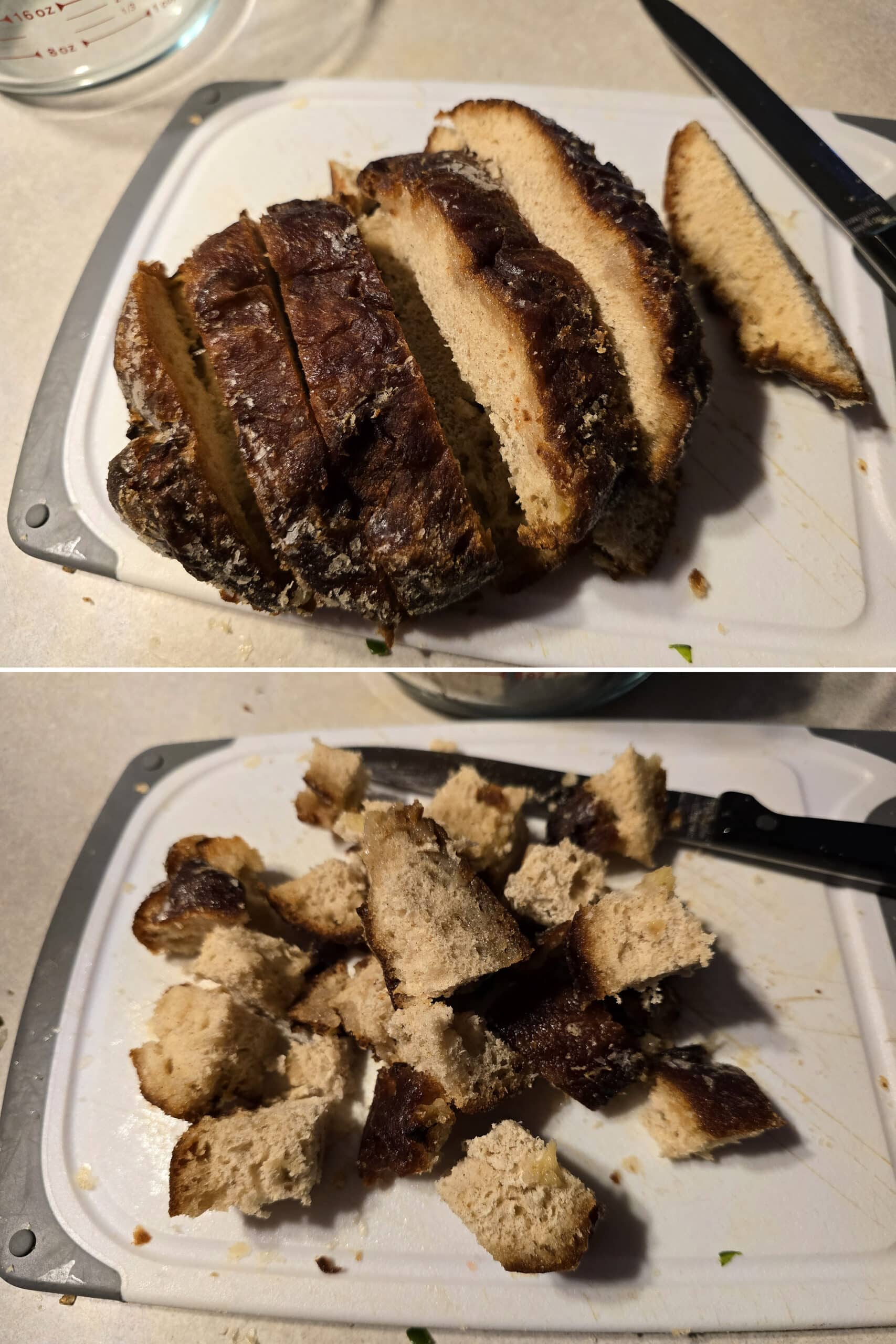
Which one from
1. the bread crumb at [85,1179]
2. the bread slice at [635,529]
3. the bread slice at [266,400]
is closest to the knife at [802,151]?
the bread slice at [635,529]

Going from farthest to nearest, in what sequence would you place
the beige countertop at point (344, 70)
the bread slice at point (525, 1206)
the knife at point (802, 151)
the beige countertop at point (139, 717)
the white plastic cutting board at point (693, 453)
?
the beige countertop at point (344, 70), the beige countertop at point (139, 717), the knife at point (802, 151), the white plastic cutting board at point (693, 453), the bread slice at point (525, 1206)

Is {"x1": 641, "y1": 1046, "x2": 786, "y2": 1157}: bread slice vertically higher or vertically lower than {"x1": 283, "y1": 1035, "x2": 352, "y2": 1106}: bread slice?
higher

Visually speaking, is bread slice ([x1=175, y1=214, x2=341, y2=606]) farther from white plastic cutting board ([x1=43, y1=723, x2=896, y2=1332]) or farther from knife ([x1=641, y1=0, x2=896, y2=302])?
knife ([x1=641, y1=0, x2=896, y2=302])

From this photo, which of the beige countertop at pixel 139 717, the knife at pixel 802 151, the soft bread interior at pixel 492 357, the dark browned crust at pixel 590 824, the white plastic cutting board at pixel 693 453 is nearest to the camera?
the soft bread interior at pixel 492 357

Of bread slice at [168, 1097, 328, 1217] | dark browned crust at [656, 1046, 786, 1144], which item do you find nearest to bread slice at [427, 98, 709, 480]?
dark browned crust at [656, 1046, 786, 1144]

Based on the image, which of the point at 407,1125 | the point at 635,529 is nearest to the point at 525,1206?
the point at 407,1125

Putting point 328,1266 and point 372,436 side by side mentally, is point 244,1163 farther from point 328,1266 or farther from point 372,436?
point 372,436

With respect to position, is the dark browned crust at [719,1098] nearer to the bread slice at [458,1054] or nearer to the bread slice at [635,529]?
the bread slice at [458,1054]
